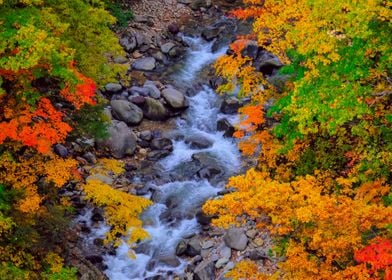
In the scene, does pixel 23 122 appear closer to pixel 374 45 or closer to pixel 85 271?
pixel 85 271

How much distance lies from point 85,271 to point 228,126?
982cm

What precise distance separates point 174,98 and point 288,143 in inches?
360

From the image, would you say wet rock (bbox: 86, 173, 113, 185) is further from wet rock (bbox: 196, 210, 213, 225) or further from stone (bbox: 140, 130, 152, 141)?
wet rock (bbox: 196, 210, 213, 225)

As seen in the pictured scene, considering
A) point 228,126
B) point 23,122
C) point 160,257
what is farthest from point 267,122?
point 23,122

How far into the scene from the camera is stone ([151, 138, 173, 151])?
20.6m

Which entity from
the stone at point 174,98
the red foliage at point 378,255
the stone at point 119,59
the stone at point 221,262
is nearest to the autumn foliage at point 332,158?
the red foliage at point 378,255

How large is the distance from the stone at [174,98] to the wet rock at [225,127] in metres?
2.11

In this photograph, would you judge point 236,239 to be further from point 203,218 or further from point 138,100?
point 138,100

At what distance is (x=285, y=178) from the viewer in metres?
15.4

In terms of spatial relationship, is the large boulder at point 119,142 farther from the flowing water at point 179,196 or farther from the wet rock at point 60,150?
the wet rock at point 60,150

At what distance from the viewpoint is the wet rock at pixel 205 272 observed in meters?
14.3

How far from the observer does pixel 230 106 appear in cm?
2238

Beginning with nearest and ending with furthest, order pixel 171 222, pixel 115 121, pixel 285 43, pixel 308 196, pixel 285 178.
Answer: pixel 308 196
pixel 285 43
pixel 285 178
pixel 171 222
pixel 115 121

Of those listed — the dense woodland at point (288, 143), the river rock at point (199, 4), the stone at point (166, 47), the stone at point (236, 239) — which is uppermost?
the dense woodland at point (288, 143)
